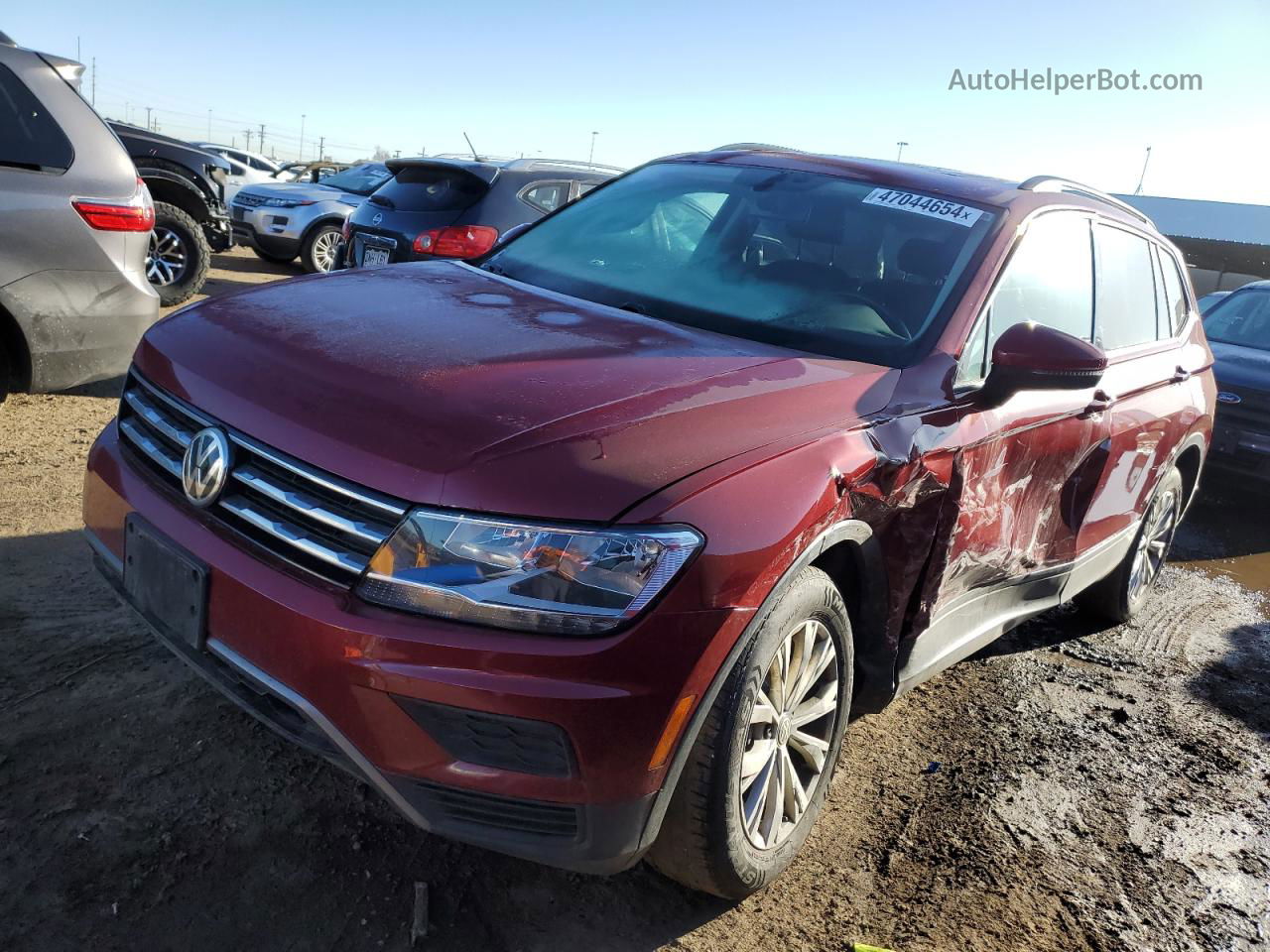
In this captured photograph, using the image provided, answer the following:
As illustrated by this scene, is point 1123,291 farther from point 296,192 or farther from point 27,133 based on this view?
point 296,192

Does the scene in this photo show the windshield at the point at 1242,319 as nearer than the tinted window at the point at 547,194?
Yes

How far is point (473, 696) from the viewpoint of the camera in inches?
70.7

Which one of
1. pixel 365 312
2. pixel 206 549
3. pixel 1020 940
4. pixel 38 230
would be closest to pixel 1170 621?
pixel 1020 940

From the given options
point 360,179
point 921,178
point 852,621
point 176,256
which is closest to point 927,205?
point 921,178

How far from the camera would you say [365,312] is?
8.36 feet

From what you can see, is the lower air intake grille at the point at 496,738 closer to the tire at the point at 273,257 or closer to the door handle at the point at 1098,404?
the door handle at the point at 1098,404

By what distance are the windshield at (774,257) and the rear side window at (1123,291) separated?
0.91 metres

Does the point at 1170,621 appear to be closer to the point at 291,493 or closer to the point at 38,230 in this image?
the point at 291,493

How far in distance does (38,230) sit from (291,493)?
3149 millimetres

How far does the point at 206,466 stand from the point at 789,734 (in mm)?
1444

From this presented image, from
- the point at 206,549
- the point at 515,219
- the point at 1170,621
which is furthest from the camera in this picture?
the point at 515,219

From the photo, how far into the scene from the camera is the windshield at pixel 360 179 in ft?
42.8

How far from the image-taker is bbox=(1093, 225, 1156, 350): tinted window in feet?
12.1

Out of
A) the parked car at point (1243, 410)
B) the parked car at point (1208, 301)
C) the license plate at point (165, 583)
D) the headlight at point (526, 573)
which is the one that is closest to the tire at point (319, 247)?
the parked car at point (1208, 301)
